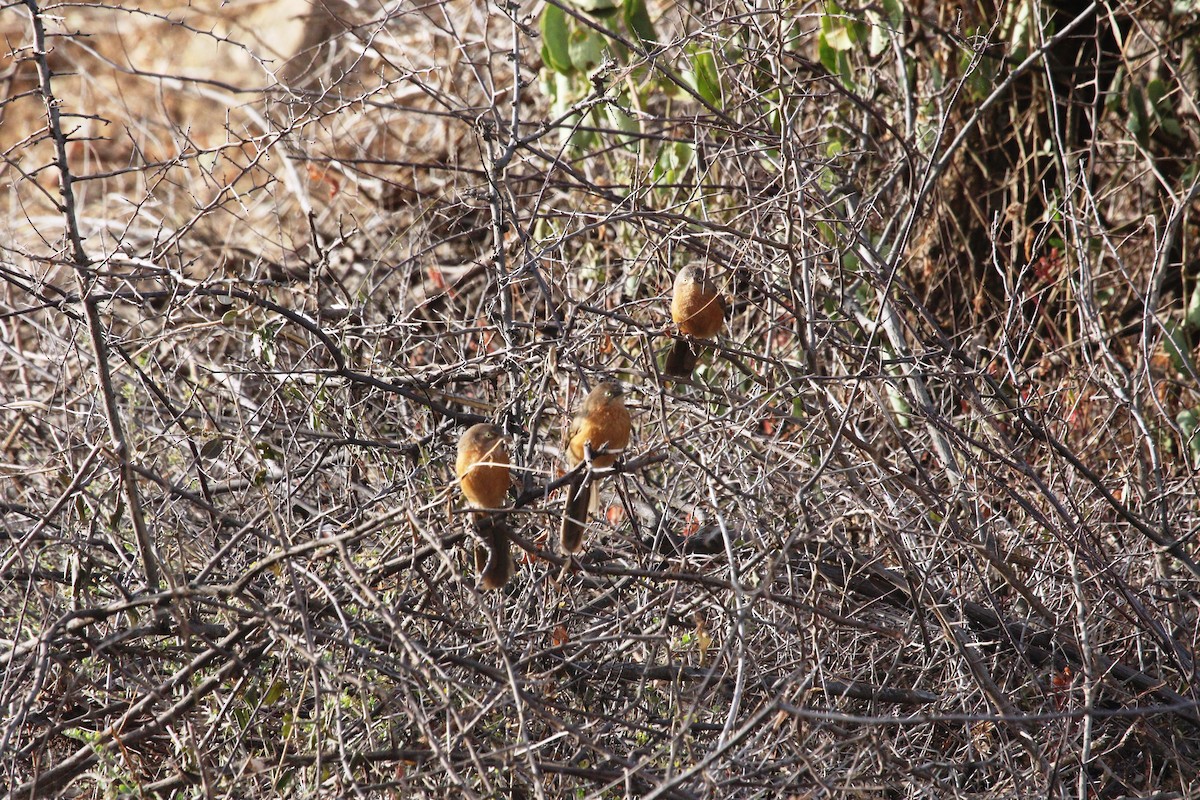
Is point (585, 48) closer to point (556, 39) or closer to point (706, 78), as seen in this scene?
point (556, 39)

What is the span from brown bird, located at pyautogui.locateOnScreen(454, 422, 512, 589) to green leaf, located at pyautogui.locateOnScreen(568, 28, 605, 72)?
6.63 ft

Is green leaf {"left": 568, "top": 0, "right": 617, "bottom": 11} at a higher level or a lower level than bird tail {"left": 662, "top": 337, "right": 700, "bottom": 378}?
higher

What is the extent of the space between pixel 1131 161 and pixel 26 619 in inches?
168

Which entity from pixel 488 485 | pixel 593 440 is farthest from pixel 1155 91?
pixel 488 485

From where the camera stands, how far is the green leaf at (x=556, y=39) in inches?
150

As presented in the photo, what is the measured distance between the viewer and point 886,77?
4.70 m

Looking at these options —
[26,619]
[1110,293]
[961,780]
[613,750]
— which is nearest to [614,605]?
[613,750]

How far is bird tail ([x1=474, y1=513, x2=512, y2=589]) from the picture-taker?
221 centimetres

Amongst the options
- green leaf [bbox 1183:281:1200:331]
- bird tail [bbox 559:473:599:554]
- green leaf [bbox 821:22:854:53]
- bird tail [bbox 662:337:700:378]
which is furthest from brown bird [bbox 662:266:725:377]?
green leaf [bbox 1183:281:1200:331]

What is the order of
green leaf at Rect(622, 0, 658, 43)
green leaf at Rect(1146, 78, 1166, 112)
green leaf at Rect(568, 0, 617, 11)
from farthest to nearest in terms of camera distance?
green leaf at Rect(1146, 78, 1166, 112) → green leaf at Rect(622, 0, 658, 43) → green leaf at Rect(568, 0, 617, 11)

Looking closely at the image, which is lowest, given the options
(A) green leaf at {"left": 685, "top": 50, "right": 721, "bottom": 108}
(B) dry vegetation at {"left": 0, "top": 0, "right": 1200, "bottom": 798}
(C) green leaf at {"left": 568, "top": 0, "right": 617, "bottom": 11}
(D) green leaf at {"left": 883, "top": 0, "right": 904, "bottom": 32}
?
(B) dry vegetation at {"left": 0, "top": 0, "right": 1200, "bottom": 798}

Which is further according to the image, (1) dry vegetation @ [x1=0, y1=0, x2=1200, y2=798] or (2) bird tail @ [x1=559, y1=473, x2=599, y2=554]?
(1) dry vegetation @ [x1=0, y1=0, x2=1200, y2=798]

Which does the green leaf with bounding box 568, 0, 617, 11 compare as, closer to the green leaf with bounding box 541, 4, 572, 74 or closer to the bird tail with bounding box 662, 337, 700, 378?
the green leaf with bounding box 541, 4, 572, 74

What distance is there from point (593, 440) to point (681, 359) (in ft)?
1.56
